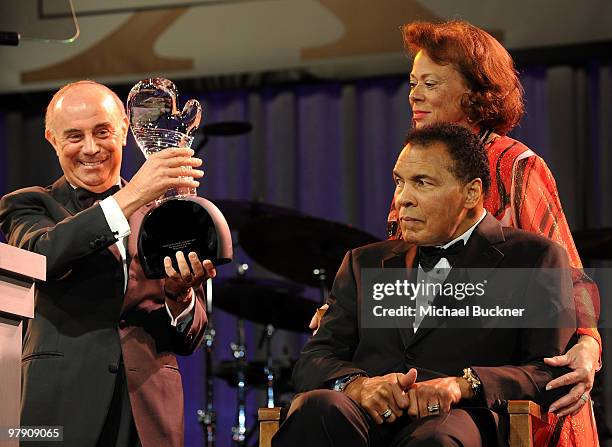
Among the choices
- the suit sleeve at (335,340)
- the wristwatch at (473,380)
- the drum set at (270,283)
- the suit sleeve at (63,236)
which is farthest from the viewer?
the drum set at (270,283)

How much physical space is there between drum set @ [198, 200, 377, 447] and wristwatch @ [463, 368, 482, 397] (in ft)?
7.16

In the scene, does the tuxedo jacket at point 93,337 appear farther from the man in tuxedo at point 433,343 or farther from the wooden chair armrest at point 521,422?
the wooden chair armrest at point 521,422

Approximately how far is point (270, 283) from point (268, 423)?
2.82 metres

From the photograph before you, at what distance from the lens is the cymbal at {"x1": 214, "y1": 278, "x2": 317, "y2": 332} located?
4931mm

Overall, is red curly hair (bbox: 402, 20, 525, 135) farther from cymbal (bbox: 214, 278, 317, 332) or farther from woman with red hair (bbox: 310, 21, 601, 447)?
cymbal (bbox: 214, 278, 317, 332)

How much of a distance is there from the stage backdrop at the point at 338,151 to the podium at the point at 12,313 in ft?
11.4

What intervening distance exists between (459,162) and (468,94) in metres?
0.37

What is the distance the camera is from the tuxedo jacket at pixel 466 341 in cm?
227

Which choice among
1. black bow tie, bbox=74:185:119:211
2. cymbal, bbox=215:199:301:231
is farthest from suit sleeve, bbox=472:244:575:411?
cymbal, bbox=215:199:301:231

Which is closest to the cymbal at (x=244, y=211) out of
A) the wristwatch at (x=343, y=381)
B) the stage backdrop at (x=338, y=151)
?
the stage backdrop at (x=338, y=151)

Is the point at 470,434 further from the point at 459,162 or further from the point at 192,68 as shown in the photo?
the point at 192,68

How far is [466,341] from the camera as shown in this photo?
7.74ft

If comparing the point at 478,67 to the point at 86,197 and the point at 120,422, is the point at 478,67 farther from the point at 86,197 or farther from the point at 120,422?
the point at 120,422

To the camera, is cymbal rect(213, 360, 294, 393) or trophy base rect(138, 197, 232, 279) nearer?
trophy base rect(138, 197, 232, 279)
